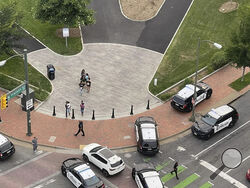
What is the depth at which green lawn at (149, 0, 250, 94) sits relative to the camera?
4631 centimetres

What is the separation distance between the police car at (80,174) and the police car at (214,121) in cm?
1069

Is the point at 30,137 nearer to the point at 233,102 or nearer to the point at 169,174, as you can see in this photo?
the point at 169,174

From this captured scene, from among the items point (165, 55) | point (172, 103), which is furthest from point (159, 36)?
point (172, 103)

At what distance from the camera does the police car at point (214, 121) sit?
37656 millimetres

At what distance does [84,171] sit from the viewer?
31859 millimetres

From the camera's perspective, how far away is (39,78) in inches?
1763

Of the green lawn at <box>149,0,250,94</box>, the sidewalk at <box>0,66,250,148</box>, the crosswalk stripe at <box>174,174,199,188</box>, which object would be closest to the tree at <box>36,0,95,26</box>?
the green lawn at <box>149,0,250,94</box>

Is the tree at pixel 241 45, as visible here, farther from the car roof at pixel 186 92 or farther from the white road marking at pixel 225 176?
the white road marking at pixel 225 176

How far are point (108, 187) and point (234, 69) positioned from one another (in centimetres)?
2219

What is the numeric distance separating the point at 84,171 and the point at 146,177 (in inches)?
178

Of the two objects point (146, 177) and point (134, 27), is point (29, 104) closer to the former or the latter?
point (146, 177)

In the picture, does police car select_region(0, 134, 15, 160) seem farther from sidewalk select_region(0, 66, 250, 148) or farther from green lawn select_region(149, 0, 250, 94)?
green lawn select_region(149, 0, 250, 94)

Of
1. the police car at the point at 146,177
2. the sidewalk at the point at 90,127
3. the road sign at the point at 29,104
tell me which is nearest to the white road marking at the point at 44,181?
the sidewalk at the point at 90,127

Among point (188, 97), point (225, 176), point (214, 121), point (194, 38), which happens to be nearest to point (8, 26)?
point (188, 97)
